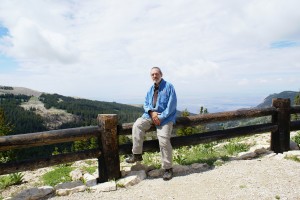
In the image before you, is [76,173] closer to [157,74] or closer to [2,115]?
[157,74]

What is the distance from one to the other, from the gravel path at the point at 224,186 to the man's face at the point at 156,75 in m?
2.18

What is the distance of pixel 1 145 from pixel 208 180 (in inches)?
162

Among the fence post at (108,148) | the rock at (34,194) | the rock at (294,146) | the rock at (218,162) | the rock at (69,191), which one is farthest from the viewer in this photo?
the rock at (294,146)

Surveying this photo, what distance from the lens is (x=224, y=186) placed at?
20.5 feet

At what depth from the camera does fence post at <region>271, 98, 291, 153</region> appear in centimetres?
882

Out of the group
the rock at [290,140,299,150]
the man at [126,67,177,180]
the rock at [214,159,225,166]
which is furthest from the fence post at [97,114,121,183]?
the rock at [290,140,299,150]

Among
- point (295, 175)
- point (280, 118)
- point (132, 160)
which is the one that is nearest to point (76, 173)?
point (132, 160)

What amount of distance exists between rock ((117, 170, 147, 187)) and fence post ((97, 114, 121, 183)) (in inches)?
11.1

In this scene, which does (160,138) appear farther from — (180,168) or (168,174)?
(180,168)

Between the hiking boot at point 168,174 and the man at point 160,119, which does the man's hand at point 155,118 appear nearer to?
the man at point 160,119

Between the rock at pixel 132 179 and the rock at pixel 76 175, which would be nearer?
the rock at pixel 132 179

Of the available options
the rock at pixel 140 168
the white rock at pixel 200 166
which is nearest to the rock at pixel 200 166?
the white rock at pixel 200 166

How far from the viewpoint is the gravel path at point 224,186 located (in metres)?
5.87

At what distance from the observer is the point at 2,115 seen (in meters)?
60.3
